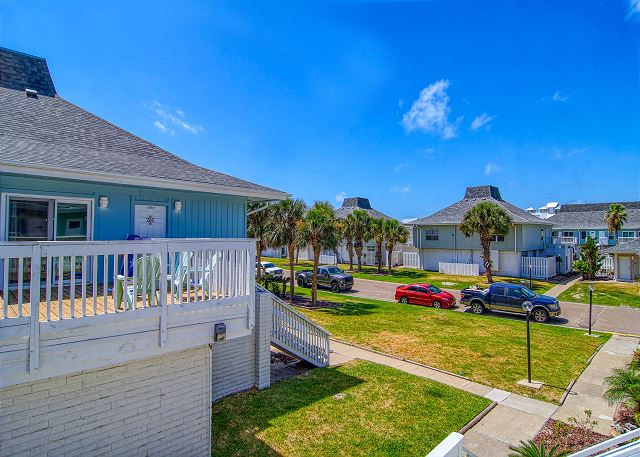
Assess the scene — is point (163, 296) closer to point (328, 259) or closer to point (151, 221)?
point (151, 221)

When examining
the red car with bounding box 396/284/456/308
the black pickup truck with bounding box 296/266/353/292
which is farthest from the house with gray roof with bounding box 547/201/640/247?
the black pickup truck with bounding box 296/266/353/292

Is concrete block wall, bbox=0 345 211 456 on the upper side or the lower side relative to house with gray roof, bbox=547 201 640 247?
lower

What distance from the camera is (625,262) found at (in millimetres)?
31828

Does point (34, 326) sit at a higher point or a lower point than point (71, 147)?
lower

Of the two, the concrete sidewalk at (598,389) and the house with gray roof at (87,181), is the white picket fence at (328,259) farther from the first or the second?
the house with gray roof at (87,181)

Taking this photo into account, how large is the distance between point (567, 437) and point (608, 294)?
2398 centimetres

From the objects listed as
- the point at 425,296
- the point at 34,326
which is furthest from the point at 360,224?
the point at 34,326

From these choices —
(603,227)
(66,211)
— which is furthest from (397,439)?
(603,227)

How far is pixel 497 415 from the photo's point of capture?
830 cm

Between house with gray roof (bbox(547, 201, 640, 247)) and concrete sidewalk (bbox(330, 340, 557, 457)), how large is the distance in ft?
138

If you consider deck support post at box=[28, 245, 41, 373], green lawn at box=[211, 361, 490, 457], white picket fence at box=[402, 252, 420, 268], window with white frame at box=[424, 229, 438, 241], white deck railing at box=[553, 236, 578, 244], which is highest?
window with white frame at box=[424, 229, 438, 241]

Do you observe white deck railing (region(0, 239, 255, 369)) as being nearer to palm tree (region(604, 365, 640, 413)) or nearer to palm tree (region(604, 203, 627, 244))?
palm tree (region(604, 365, 640, 413))

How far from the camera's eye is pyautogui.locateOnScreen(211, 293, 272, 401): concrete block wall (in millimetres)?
8875

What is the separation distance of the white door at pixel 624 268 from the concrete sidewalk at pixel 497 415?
102ft
